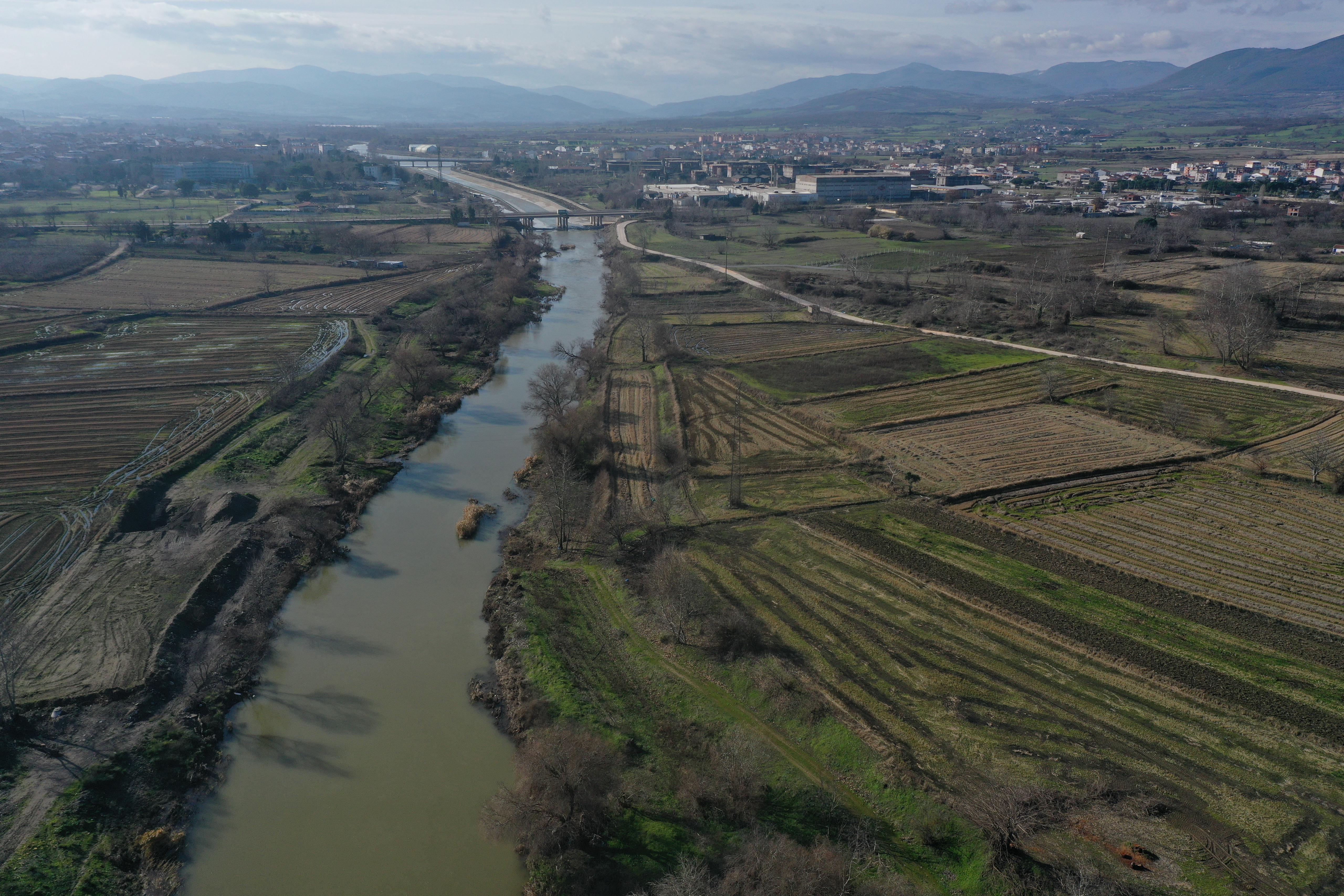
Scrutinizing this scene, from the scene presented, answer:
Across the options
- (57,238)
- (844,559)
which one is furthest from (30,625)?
(57,238)

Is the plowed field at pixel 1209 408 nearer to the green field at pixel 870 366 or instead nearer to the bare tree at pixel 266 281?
the green field at pixel 870 366

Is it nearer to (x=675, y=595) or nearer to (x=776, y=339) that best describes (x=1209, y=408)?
(x=776, y=339)

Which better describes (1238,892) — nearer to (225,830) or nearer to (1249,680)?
(1249,680)

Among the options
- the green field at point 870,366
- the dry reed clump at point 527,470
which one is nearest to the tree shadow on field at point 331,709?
the dry reed clump at point 527,470

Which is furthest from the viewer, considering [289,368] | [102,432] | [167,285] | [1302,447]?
[167,285]

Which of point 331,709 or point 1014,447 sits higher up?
point 1014,447

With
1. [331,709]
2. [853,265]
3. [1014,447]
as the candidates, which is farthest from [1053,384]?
[331,709]
